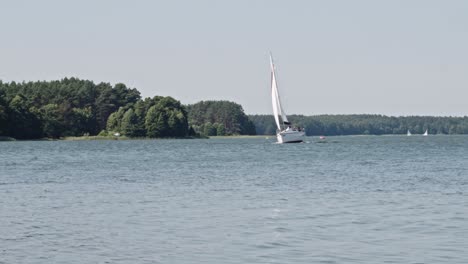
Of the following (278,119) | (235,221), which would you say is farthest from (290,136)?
(235,221)

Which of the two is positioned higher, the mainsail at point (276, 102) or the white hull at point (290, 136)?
the mainsail at point (276, 102)

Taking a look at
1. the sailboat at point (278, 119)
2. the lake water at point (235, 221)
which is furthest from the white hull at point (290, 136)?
the lake water at point (235, 221)

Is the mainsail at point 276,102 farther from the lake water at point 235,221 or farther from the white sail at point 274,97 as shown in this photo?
the lake water at point 235,221

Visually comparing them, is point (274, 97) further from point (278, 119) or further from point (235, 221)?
point (235, 221)

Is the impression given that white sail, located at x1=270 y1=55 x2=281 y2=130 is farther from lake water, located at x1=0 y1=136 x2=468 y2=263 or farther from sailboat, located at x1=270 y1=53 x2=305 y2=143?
lake water, located at x1=0 y1=136 x2=468 y2=263

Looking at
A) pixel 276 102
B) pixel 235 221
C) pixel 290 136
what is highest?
pixel 276 102

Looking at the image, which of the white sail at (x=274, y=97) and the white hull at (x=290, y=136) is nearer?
the white sail at (x=274, y=97)

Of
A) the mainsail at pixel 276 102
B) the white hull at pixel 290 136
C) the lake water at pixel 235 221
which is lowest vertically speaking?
the lake water at pixel 235 221

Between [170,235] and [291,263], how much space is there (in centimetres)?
702

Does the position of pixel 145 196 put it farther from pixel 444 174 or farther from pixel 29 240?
pixel 444 174

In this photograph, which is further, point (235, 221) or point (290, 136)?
point (290, 136)

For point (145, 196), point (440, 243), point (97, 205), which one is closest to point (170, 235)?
point (440, 243)

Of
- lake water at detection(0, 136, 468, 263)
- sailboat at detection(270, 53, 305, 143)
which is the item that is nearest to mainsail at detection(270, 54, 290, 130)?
sailboat at detection(270, 53, 305, 143)

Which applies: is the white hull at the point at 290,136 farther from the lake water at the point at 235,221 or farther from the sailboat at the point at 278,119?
the lake water at the point at 235,221
